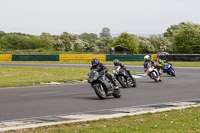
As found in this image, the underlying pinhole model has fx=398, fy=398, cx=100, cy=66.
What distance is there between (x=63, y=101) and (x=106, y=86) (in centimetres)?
148

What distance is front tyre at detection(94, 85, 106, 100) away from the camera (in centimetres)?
1233

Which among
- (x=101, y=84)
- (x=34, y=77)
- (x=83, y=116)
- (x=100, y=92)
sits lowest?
(x=34, y=77)

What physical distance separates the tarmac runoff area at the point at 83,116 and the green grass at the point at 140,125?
390 millimetres

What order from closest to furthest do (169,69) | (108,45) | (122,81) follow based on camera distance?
(122,81)
(169,69)
(108,45)

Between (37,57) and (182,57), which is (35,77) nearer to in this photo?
(182,57)

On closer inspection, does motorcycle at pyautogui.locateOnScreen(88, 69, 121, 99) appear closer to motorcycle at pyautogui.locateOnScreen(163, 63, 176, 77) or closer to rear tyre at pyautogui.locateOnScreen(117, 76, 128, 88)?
rear tyre at pyautogui.locateOnScreen(117, 76, 128, 88)

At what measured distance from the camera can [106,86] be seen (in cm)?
1252

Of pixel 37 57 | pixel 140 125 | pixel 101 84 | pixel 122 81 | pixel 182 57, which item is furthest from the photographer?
pixel 37 57

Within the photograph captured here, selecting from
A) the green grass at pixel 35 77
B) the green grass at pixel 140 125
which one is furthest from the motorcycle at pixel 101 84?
the green grass at pixel 35 77

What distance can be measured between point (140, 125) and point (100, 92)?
5.02 meters

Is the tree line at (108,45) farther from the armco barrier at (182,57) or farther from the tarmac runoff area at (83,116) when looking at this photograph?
the tarmac runoff area at (83,116)

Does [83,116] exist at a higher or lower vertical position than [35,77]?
higher

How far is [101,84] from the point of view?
41.1ft

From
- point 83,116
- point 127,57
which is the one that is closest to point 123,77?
point 83,116
